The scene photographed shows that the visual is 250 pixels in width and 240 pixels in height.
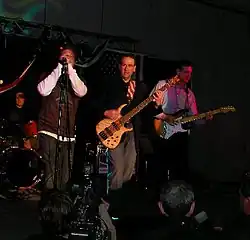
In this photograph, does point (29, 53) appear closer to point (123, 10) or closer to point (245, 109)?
point (123, 10)

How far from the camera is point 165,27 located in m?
9.04

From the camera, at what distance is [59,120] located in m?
4.38

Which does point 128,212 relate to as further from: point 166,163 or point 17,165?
point 166,163

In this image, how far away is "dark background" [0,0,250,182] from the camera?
8.49 meters

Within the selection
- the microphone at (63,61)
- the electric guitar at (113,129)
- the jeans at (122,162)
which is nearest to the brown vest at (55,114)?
the microphone at (63,61)

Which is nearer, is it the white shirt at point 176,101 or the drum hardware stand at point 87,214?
the drum hardware stand at point 87,214

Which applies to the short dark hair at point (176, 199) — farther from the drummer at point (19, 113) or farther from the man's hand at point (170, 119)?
the drummer at point (19, 113)

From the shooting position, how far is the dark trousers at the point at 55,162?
14.4 ft

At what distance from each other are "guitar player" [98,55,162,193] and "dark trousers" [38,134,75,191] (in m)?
0.79

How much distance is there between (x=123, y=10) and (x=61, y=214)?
5310mm

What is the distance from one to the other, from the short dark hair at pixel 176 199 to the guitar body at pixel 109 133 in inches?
112

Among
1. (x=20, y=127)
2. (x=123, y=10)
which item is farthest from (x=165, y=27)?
(x=20, y=127)

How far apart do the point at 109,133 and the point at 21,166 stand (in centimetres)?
150

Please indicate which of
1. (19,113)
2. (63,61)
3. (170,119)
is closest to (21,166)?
(19,113)
